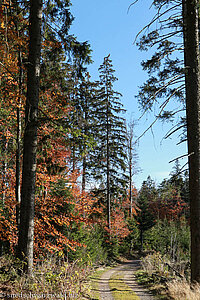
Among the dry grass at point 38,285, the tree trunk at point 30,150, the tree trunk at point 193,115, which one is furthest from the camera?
the tree trunk at point 193,115

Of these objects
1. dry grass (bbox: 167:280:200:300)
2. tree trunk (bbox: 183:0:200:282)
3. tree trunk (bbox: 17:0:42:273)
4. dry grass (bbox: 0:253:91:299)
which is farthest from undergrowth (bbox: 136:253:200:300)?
tree trunk (bbox: 17:0:42:273)

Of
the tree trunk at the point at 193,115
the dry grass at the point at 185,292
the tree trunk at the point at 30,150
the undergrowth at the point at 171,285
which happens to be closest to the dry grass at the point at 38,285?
the tree trunk at the point at 30,150

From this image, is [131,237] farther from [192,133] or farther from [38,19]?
[38,19]

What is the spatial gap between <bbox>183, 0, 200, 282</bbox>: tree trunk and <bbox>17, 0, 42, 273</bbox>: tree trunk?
3.83m

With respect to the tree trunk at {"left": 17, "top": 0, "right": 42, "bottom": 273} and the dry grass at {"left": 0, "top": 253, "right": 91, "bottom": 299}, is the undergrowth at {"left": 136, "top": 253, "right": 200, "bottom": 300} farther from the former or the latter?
the tree trunk at {"left": 17, "top": 0, "right": 42, "bottom": 273}

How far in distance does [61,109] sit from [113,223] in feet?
55.4

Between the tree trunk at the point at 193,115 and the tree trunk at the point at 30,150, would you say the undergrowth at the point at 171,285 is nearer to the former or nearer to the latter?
the tree trunk at the point at 193,115

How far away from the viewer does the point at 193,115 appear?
6398 millimetres

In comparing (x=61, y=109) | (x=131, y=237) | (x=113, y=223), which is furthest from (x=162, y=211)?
(x=61, y=109)

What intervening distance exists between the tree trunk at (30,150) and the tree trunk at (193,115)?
12.6ft

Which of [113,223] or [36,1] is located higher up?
[36,1]

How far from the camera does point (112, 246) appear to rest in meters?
21.2

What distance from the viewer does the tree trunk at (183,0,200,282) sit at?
6.02 metres

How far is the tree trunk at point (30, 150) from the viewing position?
5.43 meters
